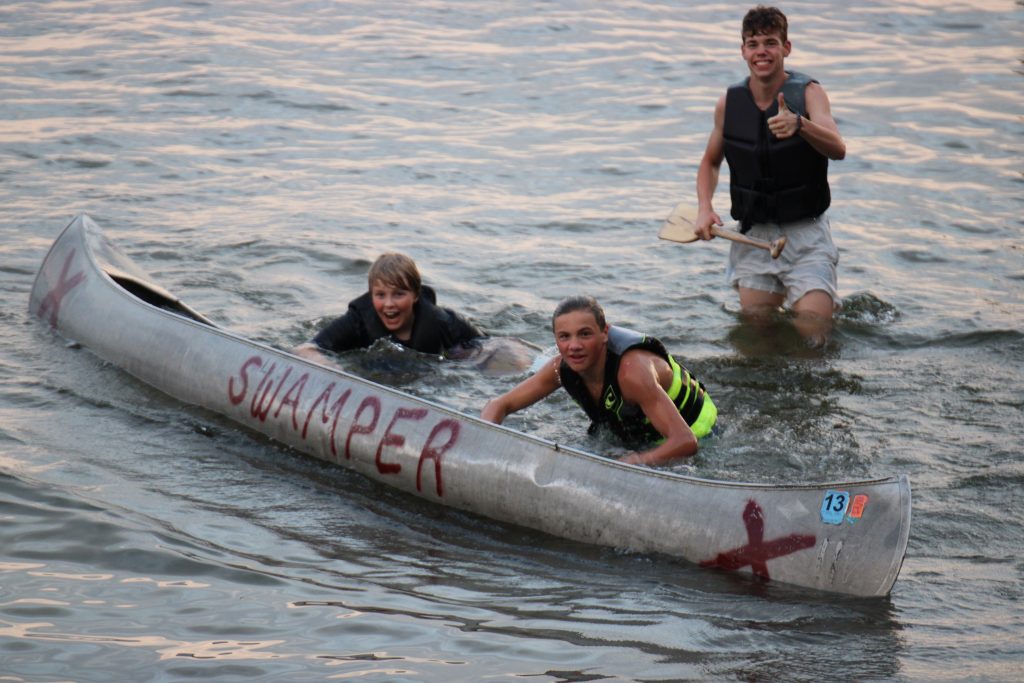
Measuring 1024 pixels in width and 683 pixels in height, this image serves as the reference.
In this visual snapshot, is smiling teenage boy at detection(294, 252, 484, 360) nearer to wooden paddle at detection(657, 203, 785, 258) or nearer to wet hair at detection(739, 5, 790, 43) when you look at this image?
wooden paddle at detection(657, 203, 785, 258)

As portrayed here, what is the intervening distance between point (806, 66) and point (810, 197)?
10.4 meters

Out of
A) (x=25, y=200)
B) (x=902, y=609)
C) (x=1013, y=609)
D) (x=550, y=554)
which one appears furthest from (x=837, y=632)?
(x=25, y=200)

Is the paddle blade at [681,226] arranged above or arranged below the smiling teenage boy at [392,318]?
above

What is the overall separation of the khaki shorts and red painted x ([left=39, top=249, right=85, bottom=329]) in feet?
14.7

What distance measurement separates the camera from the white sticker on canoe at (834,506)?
5.30 m

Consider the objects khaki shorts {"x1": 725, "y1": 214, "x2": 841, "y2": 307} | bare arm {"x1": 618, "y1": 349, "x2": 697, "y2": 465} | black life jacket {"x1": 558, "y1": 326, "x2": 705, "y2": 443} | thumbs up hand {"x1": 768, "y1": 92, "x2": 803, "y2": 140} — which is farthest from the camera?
khaki shorts {"x1": 725, "y1": 214, "x2": 841, "y2": 307}

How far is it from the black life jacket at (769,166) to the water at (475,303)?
108 cm

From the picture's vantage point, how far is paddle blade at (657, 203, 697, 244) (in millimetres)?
8430

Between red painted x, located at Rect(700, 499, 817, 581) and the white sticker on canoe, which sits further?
red painted x, located at Rect(700, 499, 817, 581)

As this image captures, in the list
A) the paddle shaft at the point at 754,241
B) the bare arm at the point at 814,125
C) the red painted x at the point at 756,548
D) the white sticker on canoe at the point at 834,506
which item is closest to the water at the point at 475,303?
the red painted x at the point at 756,548

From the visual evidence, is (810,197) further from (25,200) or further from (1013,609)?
(25,200)

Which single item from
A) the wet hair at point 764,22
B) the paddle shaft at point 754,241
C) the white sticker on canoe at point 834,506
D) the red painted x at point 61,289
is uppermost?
the wet hair at point 764,22

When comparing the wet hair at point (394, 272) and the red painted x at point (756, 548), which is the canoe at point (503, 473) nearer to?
the red painted x at point (756, 548)

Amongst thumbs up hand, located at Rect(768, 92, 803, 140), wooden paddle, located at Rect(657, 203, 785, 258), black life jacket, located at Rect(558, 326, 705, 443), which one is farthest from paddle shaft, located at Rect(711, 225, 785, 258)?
black life jacket, located at Rect(558, 326, 705, 443)
